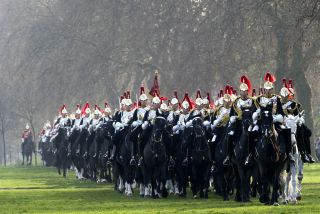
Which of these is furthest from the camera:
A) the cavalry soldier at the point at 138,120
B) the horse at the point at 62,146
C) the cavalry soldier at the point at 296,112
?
the horse at the point at 62,146

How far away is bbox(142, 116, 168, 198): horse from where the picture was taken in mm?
25906

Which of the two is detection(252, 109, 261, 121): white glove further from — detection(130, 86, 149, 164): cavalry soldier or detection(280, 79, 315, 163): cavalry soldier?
detection(130, 86, 149, 164): cavalry soldier

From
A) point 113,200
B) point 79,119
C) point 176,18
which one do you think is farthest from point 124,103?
point 176,18

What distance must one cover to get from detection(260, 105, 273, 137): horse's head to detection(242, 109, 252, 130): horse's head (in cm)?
79

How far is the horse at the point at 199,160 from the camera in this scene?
26.4 meters

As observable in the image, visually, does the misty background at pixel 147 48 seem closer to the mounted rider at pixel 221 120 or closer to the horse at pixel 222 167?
the mounted rider at pixel 221 120

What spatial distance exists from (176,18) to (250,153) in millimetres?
28992

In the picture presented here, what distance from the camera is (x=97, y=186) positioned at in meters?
34.5

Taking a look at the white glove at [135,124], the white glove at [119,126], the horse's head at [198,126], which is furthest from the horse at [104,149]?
→ the horse's head at [198,126]

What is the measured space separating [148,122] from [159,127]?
965 millimetres

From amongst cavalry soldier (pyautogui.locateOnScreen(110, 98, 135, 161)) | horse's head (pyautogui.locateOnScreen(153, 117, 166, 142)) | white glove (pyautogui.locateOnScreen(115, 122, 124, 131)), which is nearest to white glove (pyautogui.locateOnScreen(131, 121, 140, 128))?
cavalry soldier (pyautogui.locateOnScreen(110, 98, 135, 161))

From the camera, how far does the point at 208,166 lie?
2675 cm

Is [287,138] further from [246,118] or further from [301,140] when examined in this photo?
[301,140]

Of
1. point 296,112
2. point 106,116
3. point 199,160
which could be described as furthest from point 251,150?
point 106,116
